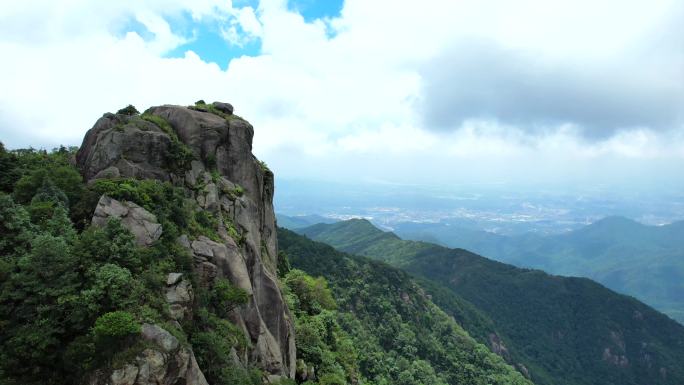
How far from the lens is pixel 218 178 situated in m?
27.7

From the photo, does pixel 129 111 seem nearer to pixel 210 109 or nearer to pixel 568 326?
pixel 210 109

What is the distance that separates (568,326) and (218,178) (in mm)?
182465

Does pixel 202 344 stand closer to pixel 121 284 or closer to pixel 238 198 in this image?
pixel 121 284

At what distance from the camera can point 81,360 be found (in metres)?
13.8

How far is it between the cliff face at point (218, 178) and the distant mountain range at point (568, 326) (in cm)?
11158

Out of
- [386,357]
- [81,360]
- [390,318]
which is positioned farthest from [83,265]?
[390,318]

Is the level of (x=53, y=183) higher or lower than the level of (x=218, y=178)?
lower

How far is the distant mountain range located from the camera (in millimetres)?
147250

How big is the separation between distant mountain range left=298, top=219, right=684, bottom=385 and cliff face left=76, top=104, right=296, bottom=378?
366 feet

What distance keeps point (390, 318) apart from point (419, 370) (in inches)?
681

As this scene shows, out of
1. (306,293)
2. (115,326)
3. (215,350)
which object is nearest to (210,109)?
(215,350)

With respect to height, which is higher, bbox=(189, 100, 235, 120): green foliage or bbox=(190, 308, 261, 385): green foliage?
bbox=(189, 100, 235, 120): green foliage

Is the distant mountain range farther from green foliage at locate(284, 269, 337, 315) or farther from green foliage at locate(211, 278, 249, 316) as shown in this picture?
green foliage at locate(211, 278, 249, 316)

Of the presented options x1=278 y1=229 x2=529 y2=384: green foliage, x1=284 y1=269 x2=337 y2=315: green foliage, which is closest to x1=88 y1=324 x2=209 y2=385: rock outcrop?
x1=284 y1=269 x2=337 y2=315: green foliage
